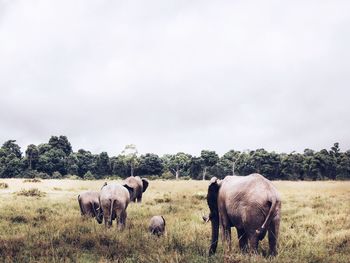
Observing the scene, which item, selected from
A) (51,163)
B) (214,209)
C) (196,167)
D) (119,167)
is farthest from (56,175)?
(214,209)

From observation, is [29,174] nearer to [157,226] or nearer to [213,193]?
[157,226]

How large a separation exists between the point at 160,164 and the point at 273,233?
3052 inches

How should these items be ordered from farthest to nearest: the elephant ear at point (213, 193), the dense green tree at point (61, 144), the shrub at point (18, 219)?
the dense green tree at point (61, 144) < the shrub at point (18, 219) < the elephant ear at point (213, 193)

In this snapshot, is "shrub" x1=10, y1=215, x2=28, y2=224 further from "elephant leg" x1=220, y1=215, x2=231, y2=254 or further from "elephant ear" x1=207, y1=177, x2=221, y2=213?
"elephant leg" x1=220, y1=215, x2=231, y2=254

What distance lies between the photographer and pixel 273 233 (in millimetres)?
7379

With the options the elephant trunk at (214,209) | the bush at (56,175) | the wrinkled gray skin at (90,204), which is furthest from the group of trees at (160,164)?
the elephant trunk at (214,209)

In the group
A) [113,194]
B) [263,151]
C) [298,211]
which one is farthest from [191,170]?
[113,194]

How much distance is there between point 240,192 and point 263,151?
72.9m

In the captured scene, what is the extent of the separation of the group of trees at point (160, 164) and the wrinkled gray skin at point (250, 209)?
6469 cm

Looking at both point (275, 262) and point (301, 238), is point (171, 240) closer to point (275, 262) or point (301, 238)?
point (275, 262)

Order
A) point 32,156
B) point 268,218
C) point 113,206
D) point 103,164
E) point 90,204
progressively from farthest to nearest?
point 103,164 < point 32,156 < point 90,204 < point 113,206 < point 268,218

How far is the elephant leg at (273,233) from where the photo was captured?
7.27m

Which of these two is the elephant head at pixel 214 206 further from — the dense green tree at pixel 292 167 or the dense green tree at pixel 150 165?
the dense green tree at pixel 150 165

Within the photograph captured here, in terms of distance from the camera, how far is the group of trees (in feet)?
245
